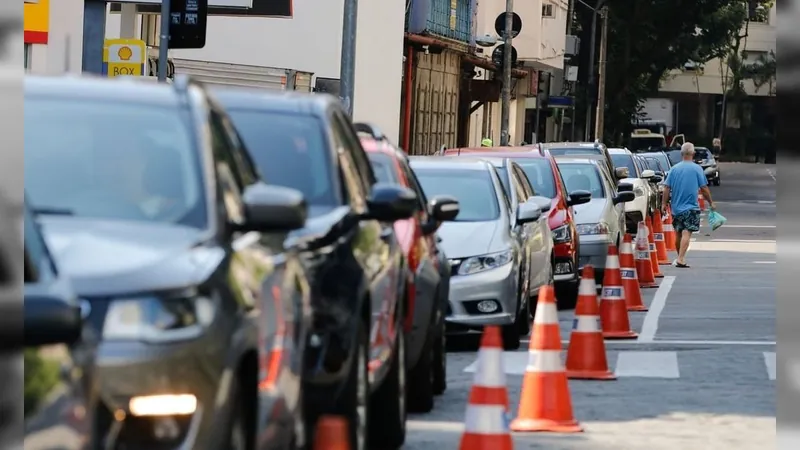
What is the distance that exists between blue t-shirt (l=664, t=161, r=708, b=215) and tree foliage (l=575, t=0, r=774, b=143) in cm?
5355

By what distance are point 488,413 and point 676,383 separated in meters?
5.19

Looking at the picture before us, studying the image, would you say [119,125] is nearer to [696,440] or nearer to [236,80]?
[696,440]

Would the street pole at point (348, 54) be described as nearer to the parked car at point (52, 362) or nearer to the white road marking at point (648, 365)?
the white road marking at point (648, 365)

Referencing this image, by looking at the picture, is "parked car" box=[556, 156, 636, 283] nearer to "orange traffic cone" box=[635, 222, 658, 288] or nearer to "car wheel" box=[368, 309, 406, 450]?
"orange traffic cone" box=[635, 222, 658, 288]

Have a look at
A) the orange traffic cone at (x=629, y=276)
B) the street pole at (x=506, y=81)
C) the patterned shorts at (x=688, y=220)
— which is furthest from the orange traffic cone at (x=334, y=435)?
the street pole at (x=506, y=81)

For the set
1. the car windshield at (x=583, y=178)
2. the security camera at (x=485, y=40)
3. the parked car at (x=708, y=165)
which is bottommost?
the parked car at (x=708, y=165)

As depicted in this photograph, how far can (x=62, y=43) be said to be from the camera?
27219mm

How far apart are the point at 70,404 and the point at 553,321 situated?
6.08 metres

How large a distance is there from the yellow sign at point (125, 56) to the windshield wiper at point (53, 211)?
47.7 ft

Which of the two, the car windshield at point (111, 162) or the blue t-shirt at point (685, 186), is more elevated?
the car windshield at point (111, 162)

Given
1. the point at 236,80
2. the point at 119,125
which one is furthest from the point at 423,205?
the point at 236,80

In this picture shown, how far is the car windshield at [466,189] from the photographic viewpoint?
1606 centimetres

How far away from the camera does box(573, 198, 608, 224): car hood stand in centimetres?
2297

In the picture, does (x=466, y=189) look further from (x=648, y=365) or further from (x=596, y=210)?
(x=596, y=210)
